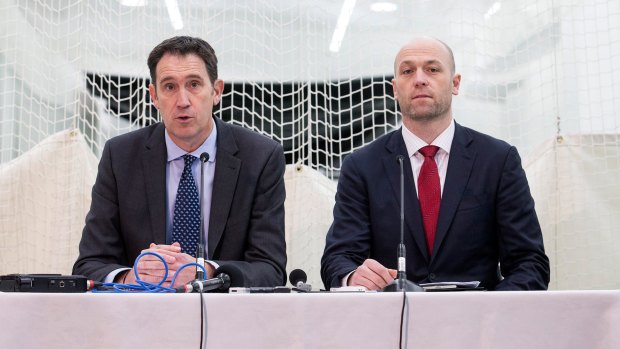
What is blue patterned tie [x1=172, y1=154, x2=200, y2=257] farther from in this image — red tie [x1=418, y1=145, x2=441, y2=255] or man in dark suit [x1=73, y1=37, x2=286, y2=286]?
red tie [x1=418, y1=145, x2=441, y2=255]

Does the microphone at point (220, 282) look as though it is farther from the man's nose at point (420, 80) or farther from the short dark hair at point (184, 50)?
the man's nose at point (420, 80)

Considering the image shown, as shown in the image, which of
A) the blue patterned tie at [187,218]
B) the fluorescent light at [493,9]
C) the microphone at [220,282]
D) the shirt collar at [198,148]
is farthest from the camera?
the fluorescent light at [493,9]

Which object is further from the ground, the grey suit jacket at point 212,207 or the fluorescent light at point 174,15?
the fluorescent light at point 174,15

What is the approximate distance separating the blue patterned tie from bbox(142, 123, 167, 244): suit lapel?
0.04 m

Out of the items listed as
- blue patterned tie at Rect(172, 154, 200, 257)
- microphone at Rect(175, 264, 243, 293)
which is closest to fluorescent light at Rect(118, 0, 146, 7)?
blue patterned tie at Rect(172, 154, 200, 257)

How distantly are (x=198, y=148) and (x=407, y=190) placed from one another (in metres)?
0.69

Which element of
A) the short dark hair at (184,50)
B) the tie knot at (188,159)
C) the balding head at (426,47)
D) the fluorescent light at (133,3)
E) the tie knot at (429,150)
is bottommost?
the tie knot at (188,159)

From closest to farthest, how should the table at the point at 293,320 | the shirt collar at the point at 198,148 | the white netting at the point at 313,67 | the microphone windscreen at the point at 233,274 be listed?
the table at the point at 293,320 < the microphone windscreen at the point at 233,274 < the shirt collar at the point at 198,148 < the white netting at the point at 313,67

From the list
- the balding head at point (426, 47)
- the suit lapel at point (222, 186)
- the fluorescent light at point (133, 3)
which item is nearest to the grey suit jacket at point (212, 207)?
the suit lapel at point (222, 186)

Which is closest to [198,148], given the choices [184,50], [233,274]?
[184,50]

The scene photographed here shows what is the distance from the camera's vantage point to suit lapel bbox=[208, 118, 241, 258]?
2.30 meters

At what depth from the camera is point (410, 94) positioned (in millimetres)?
2494

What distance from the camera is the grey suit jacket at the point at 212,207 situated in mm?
2303

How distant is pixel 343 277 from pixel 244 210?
39 cm
